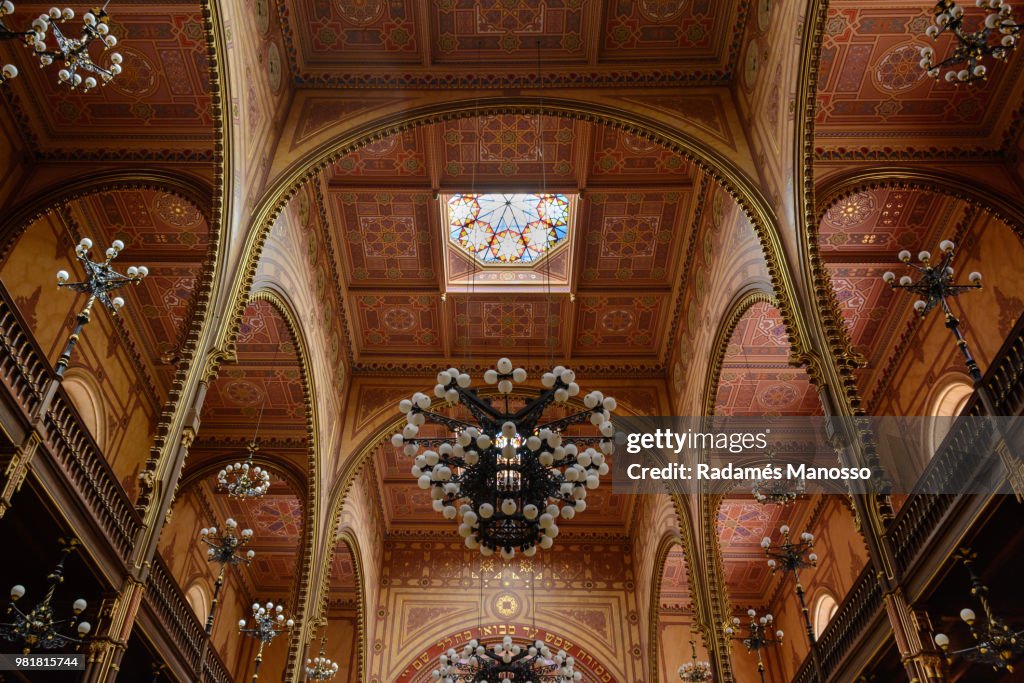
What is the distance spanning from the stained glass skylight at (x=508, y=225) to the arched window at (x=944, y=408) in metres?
6.58

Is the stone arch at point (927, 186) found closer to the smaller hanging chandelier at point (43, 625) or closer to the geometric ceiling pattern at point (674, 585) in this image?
the smaller hanging chandelier at point (43, 625)

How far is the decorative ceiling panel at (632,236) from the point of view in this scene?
1352 cm

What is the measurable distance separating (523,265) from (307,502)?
5653 mm

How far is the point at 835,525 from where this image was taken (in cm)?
1659

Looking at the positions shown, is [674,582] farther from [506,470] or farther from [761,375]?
[506,470]

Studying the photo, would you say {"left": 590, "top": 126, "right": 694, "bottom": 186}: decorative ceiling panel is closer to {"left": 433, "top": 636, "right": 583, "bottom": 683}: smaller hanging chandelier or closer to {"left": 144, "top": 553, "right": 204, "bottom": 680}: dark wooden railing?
{"left": 433, "top": 636, "right": 583, "bottom": 683}: smaller hanging chandelier

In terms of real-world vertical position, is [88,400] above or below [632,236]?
below

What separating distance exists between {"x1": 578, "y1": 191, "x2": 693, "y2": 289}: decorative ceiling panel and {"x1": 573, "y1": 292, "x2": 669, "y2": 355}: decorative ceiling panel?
1.22 ft

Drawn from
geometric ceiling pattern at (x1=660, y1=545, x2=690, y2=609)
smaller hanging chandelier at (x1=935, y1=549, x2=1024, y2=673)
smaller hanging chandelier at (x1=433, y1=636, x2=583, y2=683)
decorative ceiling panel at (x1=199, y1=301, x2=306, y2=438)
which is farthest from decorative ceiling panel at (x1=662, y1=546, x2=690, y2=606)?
smaller hanging chandelier at (x1=935, y1=549, x2=1024, y2=673)

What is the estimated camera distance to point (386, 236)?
555 inches

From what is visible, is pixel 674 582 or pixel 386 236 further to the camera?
pixel 674 582

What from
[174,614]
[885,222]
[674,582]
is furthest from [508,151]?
[674,582]

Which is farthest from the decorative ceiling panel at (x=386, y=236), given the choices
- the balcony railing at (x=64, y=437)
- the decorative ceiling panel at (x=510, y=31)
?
the balcony railing at (x=64, y=437)

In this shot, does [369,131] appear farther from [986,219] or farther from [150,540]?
[986,219]
